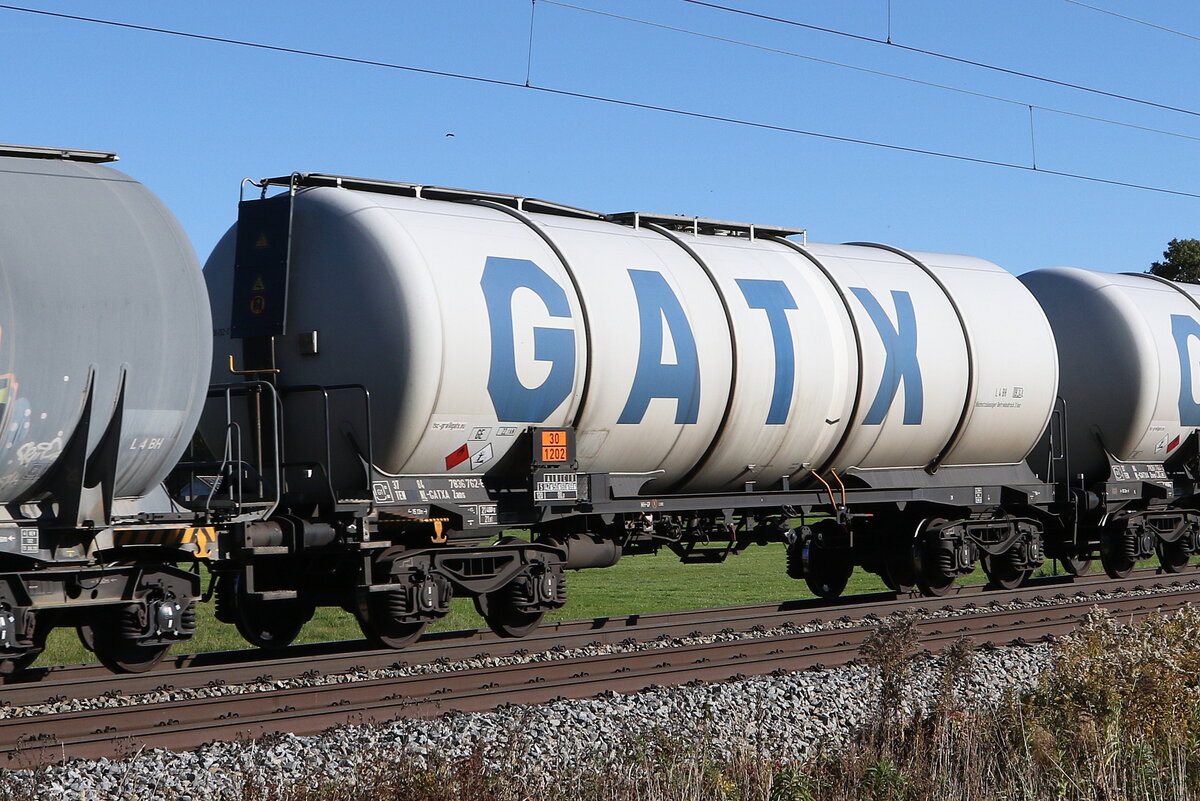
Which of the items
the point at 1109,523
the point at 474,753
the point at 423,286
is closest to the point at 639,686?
the point at 474,753

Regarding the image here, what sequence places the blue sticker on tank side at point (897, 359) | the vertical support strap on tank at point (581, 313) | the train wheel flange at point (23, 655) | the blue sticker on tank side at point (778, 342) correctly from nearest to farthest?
the train wheel flange at point (23, 655), the vertical support strap on tank at point (581, 313), the blue sticker on tank side at point (778, 342), the blue sticker on tank side at point (897, 359)

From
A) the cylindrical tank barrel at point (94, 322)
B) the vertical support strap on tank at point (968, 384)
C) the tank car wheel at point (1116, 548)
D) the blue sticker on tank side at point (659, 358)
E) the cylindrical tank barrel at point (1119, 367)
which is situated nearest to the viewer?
the cylindrical tank barrel at point (94, 322)

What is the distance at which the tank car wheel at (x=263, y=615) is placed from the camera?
11781 mm

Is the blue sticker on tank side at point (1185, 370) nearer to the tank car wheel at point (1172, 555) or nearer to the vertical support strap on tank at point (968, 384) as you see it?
the tank car wheel at point (1172, 555)

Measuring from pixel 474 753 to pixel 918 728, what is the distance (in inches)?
114

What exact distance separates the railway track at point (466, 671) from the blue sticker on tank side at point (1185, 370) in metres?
3.26

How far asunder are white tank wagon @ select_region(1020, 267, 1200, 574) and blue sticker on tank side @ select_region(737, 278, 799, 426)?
218 inches

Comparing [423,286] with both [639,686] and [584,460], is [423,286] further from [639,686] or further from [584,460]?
[639,686]

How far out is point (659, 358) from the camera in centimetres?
1252

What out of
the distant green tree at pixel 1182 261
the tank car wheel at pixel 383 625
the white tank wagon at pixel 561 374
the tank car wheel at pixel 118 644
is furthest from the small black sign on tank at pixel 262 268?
the distant green tree at pixel 1182 261

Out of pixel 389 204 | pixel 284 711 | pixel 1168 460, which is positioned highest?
pixel 389 204

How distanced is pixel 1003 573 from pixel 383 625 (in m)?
9.16

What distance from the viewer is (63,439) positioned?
356 inches

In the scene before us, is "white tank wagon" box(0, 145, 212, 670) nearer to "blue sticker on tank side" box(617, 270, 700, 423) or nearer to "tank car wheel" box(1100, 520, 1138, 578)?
"blue sticker on tank side" box(617, 270, 700, 423)
